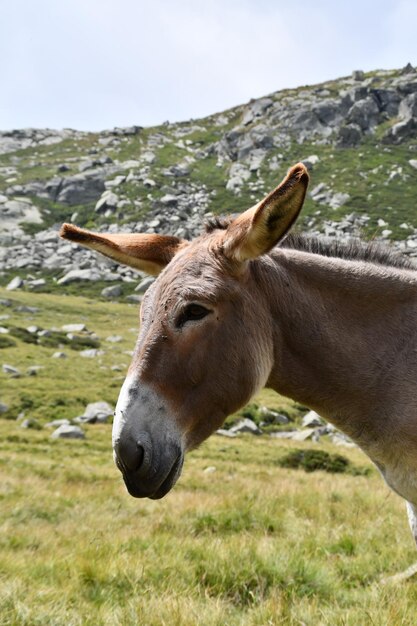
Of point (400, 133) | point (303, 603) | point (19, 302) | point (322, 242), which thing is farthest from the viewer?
point (400, 133)

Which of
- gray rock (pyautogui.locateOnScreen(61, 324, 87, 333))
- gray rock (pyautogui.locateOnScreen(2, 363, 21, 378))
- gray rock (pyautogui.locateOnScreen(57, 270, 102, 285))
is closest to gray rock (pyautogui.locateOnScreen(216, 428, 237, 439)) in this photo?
gray rock (pyautogui.locateOnScreen(2, 363, 21, 378))

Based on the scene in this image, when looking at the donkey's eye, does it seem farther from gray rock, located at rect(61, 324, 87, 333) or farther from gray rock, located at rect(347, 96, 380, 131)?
gray rock, located at rect(347, 96, 380, 131)

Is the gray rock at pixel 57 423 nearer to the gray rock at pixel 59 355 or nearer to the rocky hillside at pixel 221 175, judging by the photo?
the gray rock at pixel 59 355

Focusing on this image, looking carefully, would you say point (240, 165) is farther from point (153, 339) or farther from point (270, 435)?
point (153, 339)

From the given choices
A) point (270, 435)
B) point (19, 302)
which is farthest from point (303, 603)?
point (19, 302)

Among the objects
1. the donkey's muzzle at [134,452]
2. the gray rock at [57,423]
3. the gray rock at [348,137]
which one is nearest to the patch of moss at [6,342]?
the gray rock at [57,423]

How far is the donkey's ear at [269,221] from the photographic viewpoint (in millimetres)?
2947

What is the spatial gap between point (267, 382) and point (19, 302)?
6821 centimetres

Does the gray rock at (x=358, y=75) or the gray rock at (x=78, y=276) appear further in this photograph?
the gray rock at (x=358, y=75)

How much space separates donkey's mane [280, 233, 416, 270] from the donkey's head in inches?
30.1

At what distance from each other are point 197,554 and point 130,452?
11.6 feet

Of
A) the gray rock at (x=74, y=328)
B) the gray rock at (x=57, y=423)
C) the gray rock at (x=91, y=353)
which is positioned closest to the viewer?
the gray rock at (x=57, y=423)

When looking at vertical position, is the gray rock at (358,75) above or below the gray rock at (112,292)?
above

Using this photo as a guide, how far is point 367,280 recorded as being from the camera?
3.92 meters
